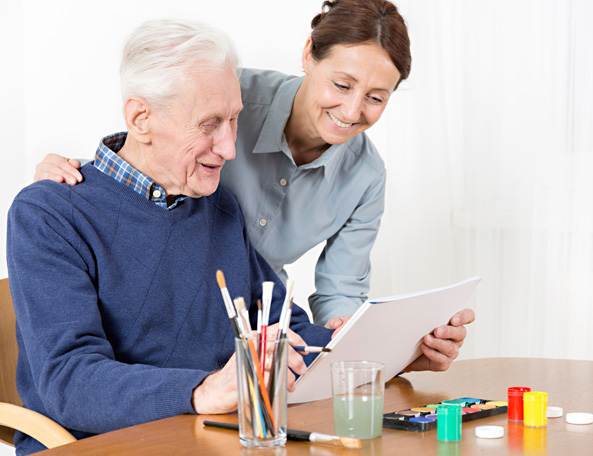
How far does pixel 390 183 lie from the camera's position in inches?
125

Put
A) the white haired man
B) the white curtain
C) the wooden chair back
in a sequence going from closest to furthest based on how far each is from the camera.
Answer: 1. the white haired man
2. the wooden chair back
3. the white curtain

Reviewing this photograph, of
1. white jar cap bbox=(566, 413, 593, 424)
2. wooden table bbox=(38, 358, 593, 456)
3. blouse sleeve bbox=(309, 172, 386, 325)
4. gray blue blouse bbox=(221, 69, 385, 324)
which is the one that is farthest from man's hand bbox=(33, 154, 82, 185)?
white jar cap bbox=(566, 413, 593, 424)

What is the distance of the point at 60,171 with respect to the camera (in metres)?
1.51

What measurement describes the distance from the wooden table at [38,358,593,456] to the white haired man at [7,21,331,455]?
145mm

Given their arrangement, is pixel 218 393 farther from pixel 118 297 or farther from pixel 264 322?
pixel 118 297

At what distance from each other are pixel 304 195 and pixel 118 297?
0.75 m

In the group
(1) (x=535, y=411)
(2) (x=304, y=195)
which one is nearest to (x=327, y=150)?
(2) (x=304, y=195)

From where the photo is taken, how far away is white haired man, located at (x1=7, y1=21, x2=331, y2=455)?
1.27 m

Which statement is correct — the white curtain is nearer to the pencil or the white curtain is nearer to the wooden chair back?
the wooden chair back

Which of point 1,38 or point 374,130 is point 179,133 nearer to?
point 374,130

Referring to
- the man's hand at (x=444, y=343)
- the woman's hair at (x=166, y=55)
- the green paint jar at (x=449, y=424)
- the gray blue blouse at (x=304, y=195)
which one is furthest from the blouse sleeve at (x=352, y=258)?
the green paint jar at (x=449, y=424)

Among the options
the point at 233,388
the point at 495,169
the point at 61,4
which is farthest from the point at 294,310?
the point at 61,4

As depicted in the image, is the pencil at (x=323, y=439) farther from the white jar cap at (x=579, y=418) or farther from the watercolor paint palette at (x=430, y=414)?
the white jar cap at (x=579, y=418)

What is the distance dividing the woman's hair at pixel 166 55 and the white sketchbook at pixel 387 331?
22.8 inches
